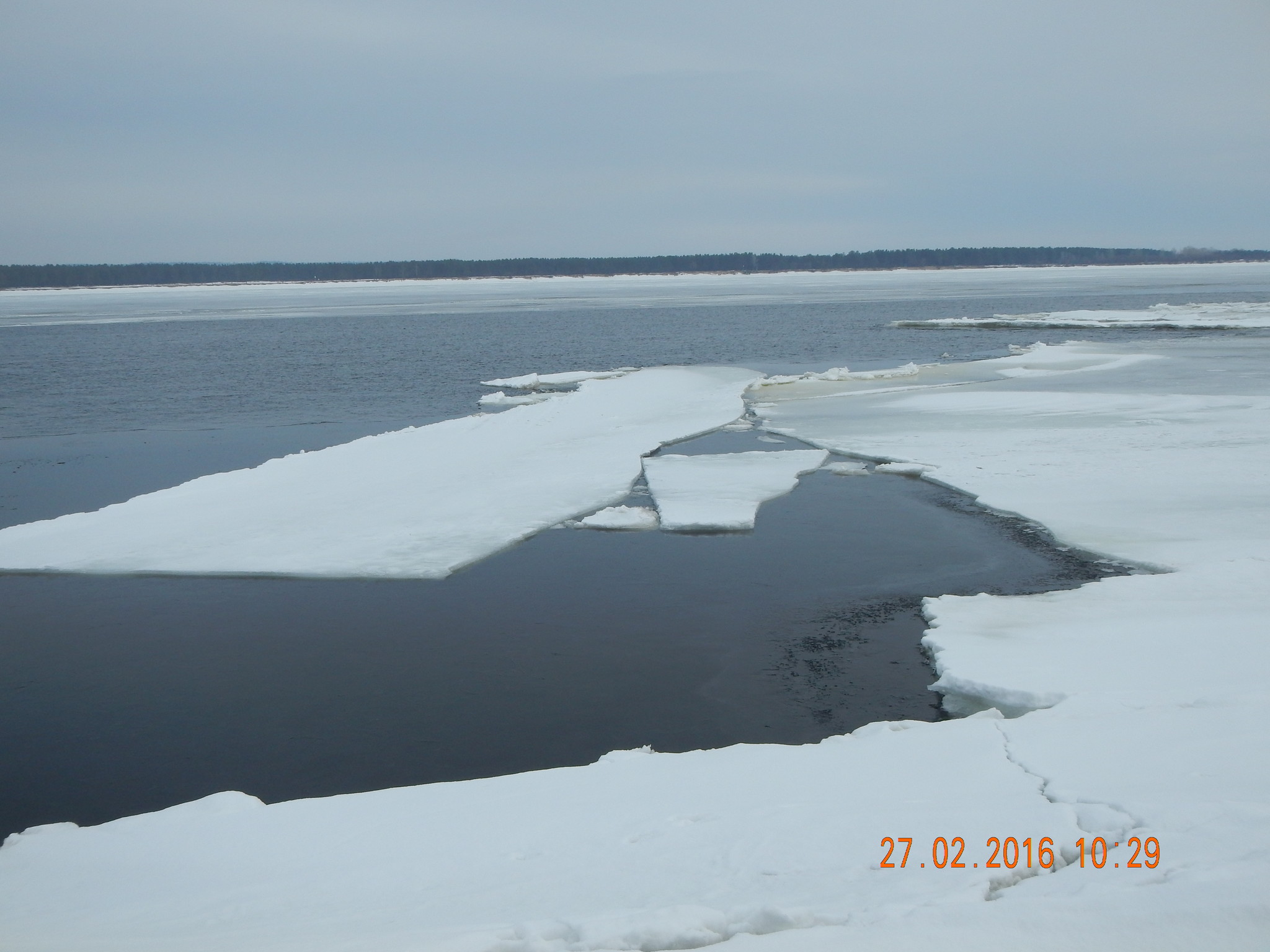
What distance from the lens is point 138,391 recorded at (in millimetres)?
18172

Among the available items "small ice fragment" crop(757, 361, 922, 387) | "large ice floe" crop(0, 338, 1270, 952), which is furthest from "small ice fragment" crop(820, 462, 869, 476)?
"small ice fragment" crop(757, 361, 922, 387)

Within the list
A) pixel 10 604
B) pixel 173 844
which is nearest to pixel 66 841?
pixel 173 844

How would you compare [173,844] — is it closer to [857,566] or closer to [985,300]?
[857,566]

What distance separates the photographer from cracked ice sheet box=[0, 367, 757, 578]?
7184 mm

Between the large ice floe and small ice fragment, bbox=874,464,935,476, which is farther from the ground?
small ice fragment, bbox=874,464,935,476

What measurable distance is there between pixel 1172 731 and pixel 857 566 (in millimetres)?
3579

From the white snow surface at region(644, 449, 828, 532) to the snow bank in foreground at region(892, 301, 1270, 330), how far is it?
1863 centimetres

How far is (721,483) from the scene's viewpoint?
9500 mm

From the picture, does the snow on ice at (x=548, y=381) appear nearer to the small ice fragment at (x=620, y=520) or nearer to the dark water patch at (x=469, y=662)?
the small ice fragment at (x=620, y=520)

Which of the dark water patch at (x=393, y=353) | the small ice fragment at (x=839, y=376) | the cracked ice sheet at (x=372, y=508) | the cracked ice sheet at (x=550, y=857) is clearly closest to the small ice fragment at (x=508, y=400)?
the dark water patch at (x=393, y=353)

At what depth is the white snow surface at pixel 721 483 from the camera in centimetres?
826

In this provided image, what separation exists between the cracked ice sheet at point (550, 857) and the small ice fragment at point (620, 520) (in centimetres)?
426
